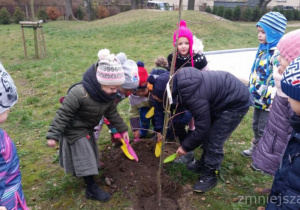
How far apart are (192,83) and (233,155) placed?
1.63 metres

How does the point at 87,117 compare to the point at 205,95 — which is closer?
the point at 205,95

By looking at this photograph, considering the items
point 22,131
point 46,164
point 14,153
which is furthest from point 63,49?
point 14,153

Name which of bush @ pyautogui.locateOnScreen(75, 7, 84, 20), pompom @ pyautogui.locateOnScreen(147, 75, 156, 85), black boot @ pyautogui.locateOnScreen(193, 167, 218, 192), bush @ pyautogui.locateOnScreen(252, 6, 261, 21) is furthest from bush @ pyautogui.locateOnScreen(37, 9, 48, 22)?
A: black boot @ pyautogui.locateOnScreen(193, 167, 218, 192)

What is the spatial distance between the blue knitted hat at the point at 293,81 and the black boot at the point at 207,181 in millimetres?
1565

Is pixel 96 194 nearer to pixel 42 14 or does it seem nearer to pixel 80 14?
pixel 42 14

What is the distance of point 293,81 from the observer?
5.04 feet

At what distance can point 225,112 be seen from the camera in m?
2.70

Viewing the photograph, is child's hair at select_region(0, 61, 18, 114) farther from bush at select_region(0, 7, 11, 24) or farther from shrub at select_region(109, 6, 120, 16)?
shrub at select_region(109, 6, 120, 16)

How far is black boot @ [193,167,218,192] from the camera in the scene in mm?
2900

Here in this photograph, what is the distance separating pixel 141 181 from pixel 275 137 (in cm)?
142

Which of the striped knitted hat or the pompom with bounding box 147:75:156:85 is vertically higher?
the striped knitted hat

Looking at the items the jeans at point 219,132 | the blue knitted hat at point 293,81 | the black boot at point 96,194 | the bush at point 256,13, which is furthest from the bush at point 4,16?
the blue knitted hat at point 293,81

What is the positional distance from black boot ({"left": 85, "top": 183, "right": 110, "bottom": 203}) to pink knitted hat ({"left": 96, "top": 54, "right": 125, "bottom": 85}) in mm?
1084

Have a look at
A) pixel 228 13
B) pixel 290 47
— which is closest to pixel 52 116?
pixel 290 47
